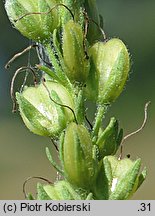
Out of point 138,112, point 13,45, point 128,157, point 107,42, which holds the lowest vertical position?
point 128,157

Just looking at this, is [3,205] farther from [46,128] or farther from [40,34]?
[40,34]

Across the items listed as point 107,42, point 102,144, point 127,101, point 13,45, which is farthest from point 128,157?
point 13,45

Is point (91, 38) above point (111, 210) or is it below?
above

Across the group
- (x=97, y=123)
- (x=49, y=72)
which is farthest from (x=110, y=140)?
(x=49, y=72)

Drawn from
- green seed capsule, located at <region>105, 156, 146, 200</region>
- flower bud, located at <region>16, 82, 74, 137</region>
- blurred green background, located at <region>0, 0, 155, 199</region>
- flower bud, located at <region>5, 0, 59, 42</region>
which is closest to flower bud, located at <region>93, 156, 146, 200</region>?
green seed capsule, located at <region>105, 156, 146, 200</region>

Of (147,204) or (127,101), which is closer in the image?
(147,204)

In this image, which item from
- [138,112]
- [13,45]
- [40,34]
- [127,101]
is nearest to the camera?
[40,34]
